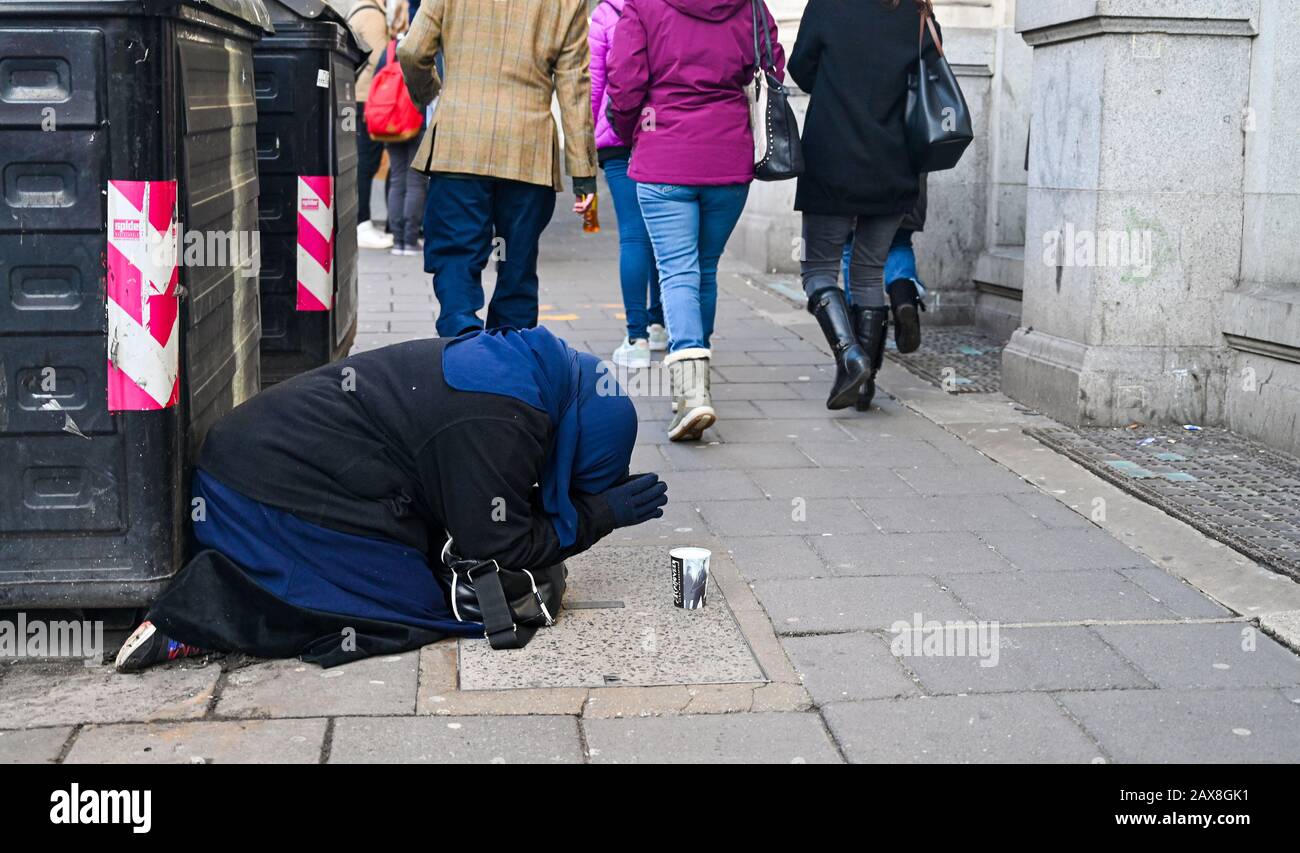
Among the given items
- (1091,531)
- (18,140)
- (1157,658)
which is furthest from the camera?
(1091,531)

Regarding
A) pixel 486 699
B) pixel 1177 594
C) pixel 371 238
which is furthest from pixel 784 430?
pixel 371 238

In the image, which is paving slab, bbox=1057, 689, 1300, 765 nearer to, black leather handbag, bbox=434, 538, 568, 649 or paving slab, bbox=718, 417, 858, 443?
black leather handbag, bbox=434, 538, 568, 649

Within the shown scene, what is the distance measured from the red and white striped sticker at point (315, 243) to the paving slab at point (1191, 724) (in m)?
3.50

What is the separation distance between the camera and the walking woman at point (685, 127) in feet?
20.9

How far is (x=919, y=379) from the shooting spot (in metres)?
7.83

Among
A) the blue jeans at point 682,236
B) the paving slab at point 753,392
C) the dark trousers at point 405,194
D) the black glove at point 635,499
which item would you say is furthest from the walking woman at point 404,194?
the black glove at point 635,499

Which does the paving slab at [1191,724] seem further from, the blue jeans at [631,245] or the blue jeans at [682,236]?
the blue jeans at [631,245]

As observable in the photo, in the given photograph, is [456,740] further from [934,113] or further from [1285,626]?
[934,113]

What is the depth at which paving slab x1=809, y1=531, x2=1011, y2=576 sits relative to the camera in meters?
4.74
